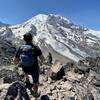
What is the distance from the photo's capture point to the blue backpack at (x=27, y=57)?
48.5ft

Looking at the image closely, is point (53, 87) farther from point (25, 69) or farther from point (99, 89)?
point (25, 69)

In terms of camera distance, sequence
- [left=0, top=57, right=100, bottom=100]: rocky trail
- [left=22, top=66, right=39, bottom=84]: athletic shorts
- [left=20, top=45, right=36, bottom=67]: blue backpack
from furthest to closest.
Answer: [left=0, top=57, right=100, bottom=100]: rocky trail, [left=22, top=66, right=39, bottom=84]: athletic shorts, [left=20, top=45, right=36, bottom=67]: blue backpack

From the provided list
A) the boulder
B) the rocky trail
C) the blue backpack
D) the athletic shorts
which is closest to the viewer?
the blue backpack

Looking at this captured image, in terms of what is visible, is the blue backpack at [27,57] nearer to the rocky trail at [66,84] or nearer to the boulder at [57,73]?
the rocky trail at [66,84]


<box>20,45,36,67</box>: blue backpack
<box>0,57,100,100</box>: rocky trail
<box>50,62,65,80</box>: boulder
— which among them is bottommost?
<box>0,57,100,100</box>: rocky trail

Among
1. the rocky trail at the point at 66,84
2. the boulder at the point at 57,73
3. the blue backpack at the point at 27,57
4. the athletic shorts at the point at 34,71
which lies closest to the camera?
the blue backpack at the point at 27,57

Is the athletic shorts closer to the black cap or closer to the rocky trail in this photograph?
the black cap

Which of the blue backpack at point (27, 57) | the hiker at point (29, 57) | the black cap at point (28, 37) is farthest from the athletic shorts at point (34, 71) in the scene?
the black cap at point (28, 37)

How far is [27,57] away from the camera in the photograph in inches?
581

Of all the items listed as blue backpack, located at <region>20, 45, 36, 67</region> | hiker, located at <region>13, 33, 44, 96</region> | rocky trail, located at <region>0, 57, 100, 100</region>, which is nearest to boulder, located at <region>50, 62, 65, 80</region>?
rocky trail, located at <region>0, 57, 100, 100</region>

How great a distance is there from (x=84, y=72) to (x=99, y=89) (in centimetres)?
438

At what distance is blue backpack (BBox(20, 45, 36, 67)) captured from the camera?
48.5 feet

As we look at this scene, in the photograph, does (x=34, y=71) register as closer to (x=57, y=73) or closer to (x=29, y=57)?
(x=29, y=57)

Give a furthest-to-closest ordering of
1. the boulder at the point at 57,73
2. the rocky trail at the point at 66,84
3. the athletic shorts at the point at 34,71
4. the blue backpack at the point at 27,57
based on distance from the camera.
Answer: the boulder at the point at 57,73
the rocky trail at the point at 66,84
the athletic shorts at the point at 34,71
the blue backpack at the point at 27,57
